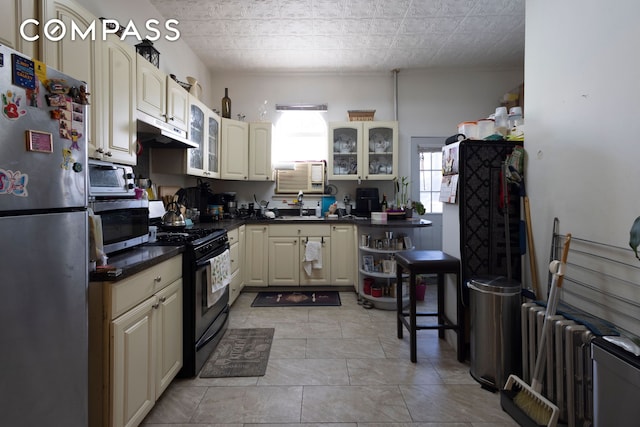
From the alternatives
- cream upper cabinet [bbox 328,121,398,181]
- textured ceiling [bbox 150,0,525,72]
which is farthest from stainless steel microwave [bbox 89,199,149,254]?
cream upper cabinet [bbox 328,121,398,181]

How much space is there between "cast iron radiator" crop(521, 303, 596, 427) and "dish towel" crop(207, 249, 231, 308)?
2.04 metres

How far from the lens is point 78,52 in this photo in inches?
61.5

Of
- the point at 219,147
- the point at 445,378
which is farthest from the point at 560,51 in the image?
the point at 219,147

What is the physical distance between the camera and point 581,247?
179 centimetres

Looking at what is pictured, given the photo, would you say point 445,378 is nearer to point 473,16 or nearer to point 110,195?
point 110,195

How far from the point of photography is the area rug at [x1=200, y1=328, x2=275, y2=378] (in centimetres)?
220

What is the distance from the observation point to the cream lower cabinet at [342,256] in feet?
12.9

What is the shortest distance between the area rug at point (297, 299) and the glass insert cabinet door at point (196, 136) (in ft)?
5.43

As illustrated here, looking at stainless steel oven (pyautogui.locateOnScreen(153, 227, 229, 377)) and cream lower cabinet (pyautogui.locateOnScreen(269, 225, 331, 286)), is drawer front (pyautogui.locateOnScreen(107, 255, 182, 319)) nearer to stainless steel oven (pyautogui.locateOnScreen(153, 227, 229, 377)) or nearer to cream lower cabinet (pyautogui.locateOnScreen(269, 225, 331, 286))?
stainless steel oven (pyautogui.locateOnScreen(153, 227, 229, 377))

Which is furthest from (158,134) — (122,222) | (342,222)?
(342,222)

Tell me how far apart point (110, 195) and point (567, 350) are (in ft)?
8.12

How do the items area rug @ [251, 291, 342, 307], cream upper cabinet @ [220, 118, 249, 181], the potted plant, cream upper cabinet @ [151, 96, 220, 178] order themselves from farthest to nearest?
the potted plant, cream upper cabinet @ [220, 118, 249, 181], area rug @ [251, 291, 342, 307], cream upper cabinet @ [151, 96, 220, 178]

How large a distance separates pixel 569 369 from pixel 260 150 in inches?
147

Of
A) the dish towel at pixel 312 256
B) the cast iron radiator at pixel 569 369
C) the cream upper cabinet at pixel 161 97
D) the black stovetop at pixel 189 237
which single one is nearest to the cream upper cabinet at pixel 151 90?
the cream upper cabinet at pixel 161 97
